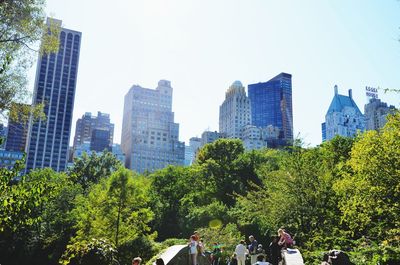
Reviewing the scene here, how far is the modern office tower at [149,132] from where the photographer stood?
177125 mm

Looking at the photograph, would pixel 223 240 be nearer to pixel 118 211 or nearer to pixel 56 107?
pixel 118 211

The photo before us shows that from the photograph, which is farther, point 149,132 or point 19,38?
point 149,132

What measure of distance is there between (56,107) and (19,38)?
148 m

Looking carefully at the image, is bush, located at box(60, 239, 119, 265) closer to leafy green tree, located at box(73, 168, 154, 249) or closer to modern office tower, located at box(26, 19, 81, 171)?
leafy green tree, located at box(73, 168, 154, 249)

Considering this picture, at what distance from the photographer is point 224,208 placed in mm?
37594

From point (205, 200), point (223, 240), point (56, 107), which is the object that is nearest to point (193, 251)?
point (223, 240)

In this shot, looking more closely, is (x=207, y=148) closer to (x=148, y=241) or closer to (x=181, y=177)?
(x=181, y=177)

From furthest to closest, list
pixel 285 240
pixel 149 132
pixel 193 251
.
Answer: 1. pixel 149 132
2. pixel 193 251
3. pixel 285 240

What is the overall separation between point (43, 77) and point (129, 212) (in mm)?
136843

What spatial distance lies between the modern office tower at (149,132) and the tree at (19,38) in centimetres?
15828

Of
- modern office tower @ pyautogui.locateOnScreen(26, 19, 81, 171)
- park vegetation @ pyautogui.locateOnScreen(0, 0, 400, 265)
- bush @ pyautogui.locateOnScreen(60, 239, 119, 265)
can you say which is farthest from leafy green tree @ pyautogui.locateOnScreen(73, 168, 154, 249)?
modern office tower @ pyautogui.locateOnScreen(26, 19, 81, 171)

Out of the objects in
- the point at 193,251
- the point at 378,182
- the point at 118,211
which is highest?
the point at 378,182

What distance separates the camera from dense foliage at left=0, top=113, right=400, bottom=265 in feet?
38.2

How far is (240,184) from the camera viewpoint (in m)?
46.4
